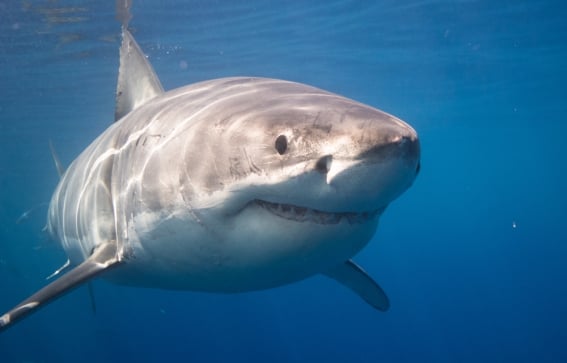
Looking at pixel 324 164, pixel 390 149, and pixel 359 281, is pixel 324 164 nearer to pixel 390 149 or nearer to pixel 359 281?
pixel 390 149

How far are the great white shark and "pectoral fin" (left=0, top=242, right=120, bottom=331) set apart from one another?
10mm

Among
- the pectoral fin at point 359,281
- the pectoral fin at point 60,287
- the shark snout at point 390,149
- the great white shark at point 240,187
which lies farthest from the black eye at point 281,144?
the pectoral fin at point 359,281

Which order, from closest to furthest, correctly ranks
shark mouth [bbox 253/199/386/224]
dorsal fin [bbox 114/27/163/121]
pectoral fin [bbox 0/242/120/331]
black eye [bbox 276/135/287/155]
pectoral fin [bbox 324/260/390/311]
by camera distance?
black eye [bbox 276/135/287/155] → shark mouth [bbox 253/199/386/224] → pectoral fin [bbox 0/242/120/331] → pectoral fin [bbox 324/260/390/311] → dorsal fin [bbox 114/27/163/121]

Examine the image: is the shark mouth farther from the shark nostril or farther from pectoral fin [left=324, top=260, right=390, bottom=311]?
pectoral fin [left=324, top=260, right=390, bottom=311]

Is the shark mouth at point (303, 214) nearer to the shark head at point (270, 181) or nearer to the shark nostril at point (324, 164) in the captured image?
the shark head at point (270, 181)

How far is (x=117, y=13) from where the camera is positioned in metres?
13.5

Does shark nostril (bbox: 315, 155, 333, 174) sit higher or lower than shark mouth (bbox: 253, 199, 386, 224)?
higher

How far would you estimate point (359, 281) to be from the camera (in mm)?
5020

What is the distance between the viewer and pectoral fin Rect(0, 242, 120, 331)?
3148mm

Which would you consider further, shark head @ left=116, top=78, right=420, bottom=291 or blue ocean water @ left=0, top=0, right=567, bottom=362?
blue ocean water @ left=0, top=0, right=567, bottom=362

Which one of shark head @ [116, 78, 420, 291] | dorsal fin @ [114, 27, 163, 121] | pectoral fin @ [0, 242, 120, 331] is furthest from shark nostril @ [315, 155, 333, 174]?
dorsal fin @ [114, 27, 163, 121]

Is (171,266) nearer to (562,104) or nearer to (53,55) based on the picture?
(53,55)

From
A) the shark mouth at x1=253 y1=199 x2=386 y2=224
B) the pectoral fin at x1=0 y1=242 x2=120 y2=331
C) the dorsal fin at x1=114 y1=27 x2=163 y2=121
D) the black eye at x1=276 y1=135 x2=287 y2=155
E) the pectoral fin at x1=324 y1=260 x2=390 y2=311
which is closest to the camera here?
the black eye at x1=276 y1=135 x2=287 y2=155

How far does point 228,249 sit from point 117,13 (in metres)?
13.1
